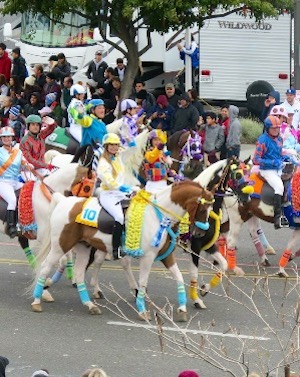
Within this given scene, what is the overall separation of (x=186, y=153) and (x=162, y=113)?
530 cm

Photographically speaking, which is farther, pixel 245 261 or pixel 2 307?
pixel 245 261

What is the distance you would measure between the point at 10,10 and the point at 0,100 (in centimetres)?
270

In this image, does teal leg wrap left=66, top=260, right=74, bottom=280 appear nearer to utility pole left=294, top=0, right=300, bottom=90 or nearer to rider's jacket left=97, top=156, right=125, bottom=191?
rider's jacket left=97, top=156, right=125, bottom=191

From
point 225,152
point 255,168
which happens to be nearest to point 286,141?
point 255,168

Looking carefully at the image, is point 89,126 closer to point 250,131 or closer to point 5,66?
point 250,131

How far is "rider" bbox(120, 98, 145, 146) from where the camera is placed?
1775 cm

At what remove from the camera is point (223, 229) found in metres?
17.2

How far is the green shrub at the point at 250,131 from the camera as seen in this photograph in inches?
1181

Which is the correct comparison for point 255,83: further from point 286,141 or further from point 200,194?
point 200,194

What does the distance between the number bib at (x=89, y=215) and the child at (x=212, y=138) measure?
10653 mm

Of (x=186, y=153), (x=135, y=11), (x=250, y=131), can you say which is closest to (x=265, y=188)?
(x=186, y=153)

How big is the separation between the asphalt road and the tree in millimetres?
10300

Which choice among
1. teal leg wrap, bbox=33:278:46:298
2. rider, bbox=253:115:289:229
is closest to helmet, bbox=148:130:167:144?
rider, bbox=253:115:289:229

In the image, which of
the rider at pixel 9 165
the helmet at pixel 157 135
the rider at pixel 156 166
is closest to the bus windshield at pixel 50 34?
the helmet at pixel 157 135
